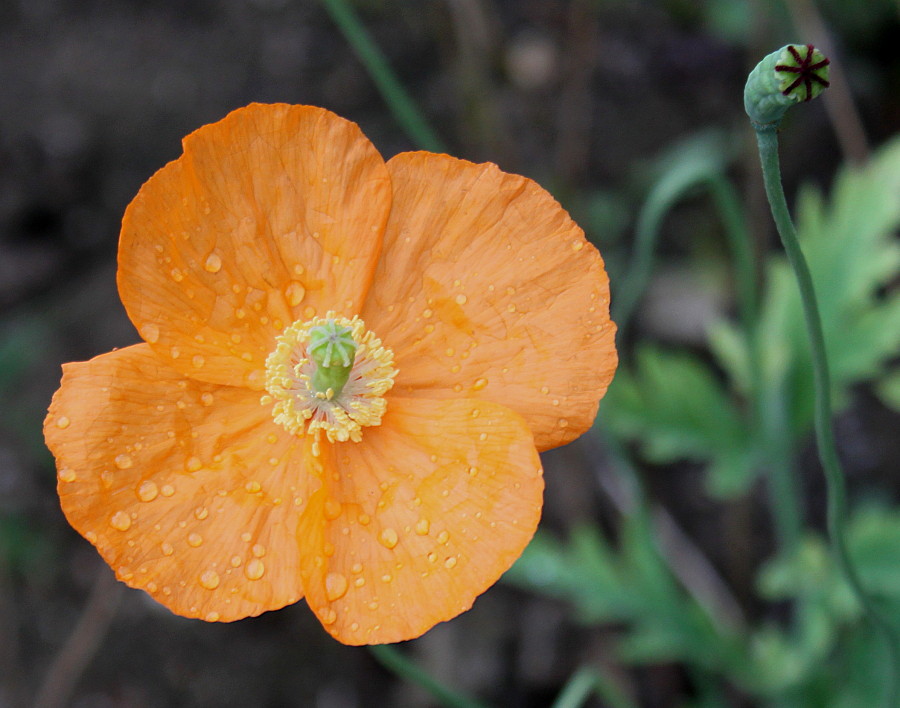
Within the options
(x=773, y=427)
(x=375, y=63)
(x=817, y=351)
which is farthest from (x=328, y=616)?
(x=773, y=427)

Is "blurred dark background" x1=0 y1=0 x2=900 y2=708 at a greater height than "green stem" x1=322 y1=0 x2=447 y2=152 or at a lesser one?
lesser

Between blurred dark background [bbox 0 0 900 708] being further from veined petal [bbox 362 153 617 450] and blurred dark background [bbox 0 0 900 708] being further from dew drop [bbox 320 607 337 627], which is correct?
dew drop [bbox 320 607 337 627]

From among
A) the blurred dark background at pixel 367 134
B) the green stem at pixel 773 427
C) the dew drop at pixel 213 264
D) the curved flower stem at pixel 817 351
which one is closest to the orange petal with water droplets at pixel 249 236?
the dew drop at pixel 213 264

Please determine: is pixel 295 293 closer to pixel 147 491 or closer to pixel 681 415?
pixel 147 491

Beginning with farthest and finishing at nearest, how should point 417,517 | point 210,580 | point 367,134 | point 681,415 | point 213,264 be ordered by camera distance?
point 367,134 < point 681,415 < point 213,264 < point 417,517 < point 210,580

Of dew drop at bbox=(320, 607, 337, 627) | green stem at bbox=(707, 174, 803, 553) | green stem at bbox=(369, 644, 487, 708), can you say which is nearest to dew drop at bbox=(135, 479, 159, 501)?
dew drop at bbox=(320, 607, 337, 627)

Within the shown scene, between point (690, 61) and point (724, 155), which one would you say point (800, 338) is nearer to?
point (724, 155)

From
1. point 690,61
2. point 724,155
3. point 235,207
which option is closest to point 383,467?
point 235,207
